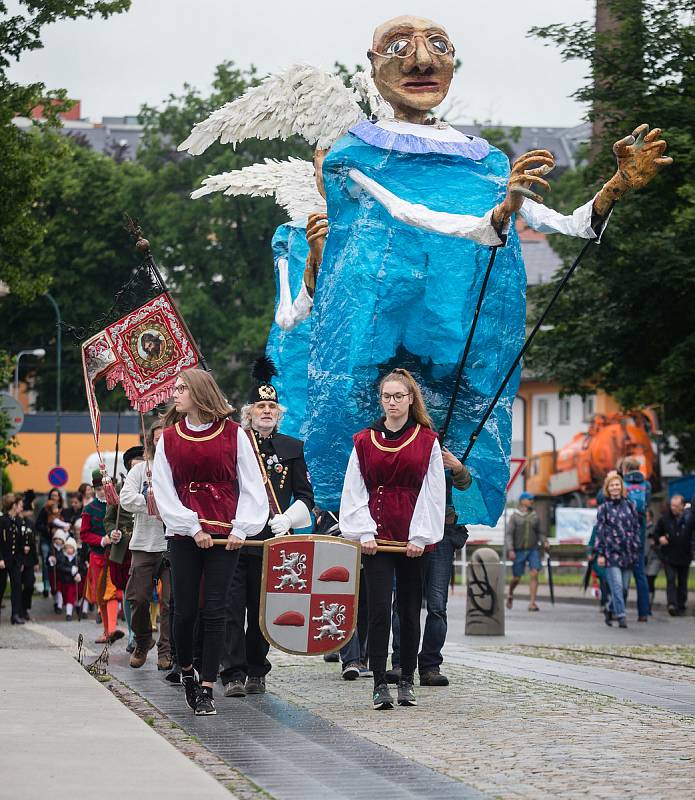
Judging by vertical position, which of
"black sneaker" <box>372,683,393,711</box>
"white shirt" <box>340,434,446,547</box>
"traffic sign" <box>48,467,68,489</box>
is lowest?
"black sneaker" <box>372,683,393,711</box>

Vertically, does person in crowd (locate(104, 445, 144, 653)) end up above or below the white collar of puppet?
below

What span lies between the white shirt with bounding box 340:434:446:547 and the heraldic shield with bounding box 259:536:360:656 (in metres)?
0.14

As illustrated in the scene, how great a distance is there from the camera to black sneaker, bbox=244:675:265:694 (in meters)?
10.2

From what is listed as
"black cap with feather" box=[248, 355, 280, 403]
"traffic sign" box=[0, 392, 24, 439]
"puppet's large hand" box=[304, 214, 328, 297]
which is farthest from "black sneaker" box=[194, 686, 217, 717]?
"traffic sign" box=[0, 392, 24, 439]

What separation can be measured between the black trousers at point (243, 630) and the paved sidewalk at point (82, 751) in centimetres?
79

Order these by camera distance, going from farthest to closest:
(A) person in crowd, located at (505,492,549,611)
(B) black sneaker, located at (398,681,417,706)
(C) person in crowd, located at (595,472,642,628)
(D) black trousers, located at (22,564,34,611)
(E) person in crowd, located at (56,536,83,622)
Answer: (A) person in crowd, located at (505,492,549,611) → (E) person in crowd, located at (56,536,83,622) → (D) black trousers, located at (22,564,34,611) → (C) person in crowd, located at (595,472,642,628) → (B) black sneaker, located at (398,681,417,706)

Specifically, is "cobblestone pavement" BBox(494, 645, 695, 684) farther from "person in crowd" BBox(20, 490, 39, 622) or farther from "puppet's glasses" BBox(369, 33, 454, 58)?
"person in crowd" BBox(20, 490, 39, 622)

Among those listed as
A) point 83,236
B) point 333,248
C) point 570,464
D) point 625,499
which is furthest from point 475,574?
point 570,464

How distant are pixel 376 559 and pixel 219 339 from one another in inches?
1612

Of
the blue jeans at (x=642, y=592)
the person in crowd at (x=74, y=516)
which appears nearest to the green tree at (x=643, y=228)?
the blue jeans at (x=642, y=592)

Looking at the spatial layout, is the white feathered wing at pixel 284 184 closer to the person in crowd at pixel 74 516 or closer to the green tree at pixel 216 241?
the person in crowd at pixel 74 516

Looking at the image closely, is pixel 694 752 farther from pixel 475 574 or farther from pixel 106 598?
pixel 475 574

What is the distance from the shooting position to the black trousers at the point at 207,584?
29.6 feet

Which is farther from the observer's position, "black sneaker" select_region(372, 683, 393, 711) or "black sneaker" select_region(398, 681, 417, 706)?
"black sneaker" select_region(398, 681, 417, 706)
